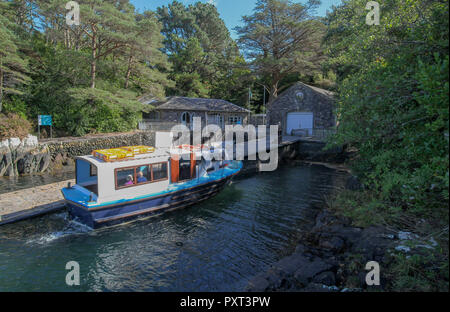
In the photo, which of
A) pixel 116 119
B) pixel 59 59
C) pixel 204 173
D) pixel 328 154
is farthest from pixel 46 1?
pixel 328 154

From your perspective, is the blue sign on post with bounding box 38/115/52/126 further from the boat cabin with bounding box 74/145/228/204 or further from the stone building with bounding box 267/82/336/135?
the stone building with bounding box 267/82/336/135

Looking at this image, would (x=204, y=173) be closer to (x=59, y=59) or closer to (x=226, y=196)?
(x=226, y=196)

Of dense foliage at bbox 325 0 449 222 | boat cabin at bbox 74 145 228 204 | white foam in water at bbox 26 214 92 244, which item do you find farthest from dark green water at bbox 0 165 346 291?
dense foliage at bbox 325 0 449 222

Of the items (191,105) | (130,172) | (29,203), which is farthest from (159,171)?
(191,105)

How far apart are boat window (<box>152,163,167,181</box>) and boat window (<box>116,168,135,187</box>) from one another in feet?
2.87

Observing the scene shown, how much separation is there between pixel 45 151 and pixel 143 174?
Result: 480 inches

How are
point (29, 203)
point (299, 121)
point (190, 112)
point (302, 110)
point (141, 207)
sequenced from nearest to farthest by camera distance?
point (141, 207)
point (29, 203)
point (302, 110)
point (299, 121)
point (190, 112)

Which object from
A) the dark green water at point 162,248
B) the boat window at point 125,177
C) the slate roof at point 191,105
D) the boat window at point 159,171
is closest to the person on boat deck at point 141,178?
the boat window at point 125,177

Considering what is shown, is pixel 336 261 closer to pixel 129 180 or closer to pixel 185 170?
pixel 185 170

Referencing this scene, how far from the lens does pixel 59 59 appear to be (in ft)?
80.1

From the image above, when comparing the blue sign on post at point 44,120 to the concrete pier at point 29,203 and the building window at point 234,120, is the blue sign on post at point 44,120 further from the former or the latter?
the building window at point 234,120

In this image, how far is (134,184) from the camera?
34.1 ft

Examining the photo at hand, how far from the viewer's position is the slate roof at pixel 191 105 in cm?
2995

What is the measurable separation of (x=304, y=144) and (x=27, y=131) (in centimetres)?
2390
